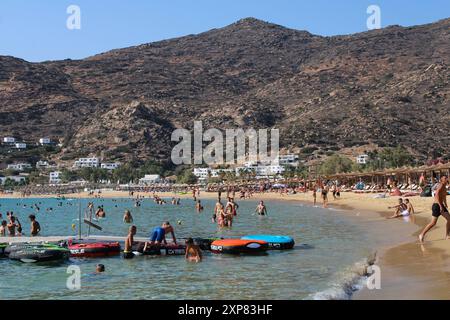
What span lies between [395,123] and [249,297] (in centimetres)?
11388

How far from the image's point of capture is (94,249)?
18.7 m

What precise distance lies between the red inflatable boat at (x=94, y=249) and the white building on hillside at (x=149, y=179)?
384 ft

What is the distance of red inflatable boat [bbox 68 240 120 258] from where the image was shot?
18.6m

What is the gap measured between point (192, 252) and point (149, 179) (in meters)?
121

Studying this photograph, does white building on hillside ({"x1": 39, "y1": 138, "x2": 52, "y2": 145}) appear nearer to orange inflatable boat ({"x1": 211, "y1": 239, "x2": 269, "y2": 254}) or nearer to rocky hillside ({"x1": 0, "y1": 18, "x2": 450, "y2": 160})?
rocky hillside ({"x1": 0, "y1": 18, "x2": 450, "y2": 160})

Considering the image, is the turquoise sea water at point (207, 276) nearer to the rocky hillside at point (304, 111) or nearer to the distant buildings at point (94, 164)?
the rocky hillside at point (304, 111)

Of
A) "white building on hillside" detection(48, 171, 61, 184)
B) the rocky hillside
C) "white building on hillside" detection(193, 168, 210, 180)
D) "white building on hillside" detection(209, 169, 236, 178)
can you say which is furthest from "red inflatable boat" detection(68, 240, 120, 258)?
"white building on hillside" detection(48, 171, 61, 184)

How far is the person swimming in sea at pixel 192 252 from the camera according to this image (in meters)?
17.2

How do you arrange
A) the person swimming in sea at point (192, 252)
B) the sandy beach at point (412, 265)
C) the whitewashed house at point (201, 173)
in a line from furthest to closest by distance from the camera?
the whitewashed house at point (201, 173) < the person swimming in sea at point (192, 252) < the sandy beach at point (412, 265)

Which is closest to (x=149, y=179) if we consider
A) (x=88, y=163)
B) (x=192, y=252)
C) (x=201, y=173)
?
(x=201, y=173)

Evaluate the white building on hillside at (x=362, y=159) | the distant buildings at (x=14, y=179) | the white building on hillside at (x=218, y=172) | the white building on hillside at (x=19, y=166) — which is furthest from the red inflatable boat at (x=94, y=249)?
the white building on hillside at (x=19, y=166)

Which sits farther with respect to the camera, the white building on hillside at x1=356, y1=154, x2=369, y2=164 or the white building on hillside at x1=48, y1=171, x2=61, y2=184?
the white building on hillside at x1=48, y1=171, x2=61, y2=184

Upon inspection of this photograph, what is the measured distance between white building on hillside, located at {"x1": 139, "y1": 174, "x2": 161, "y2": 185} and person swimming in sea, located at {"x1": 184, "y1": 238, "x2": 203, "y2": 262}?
11909 centimetres
